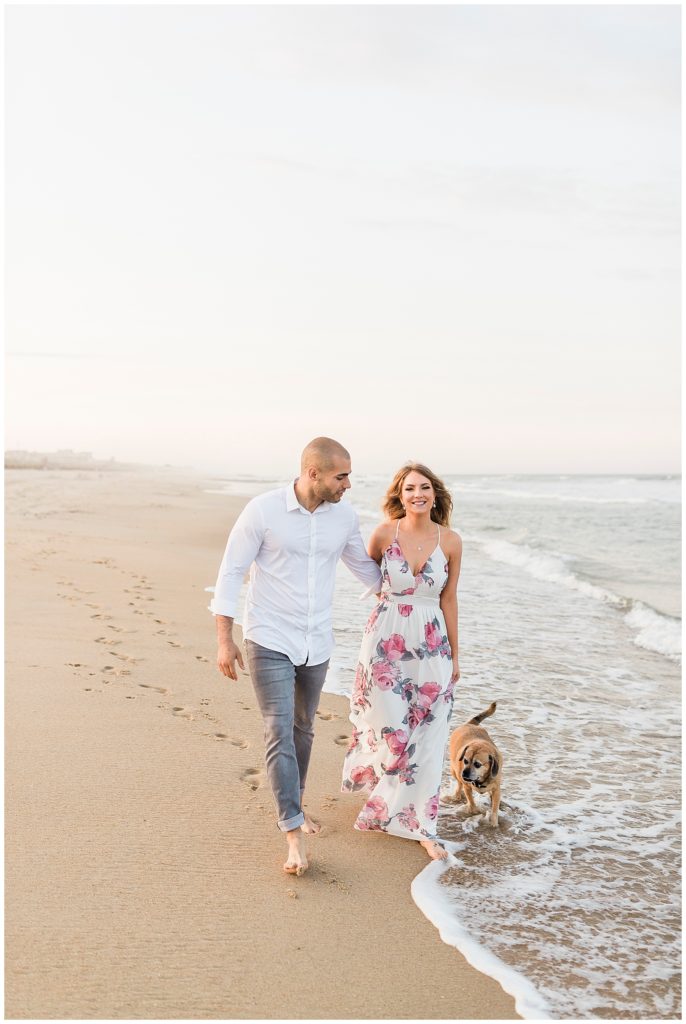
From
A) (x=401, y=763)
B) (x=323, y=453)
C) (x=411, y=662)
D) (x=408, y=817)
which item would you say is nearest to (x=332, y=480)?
(x=323, y=453)

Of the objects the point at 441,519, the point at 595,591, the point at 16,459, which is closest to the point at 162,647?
the point at 441,519

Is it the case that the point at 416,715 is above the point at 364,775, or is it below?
above

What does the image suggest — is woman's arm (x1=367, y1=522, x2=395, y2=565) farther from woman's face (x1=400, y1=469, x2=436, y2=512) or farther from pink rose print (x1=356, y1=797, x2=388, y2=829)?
pink rose print (x1=356, y1=797, x2=388, y2=829)

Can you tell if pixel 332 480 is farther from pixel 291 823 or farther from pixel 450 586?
pixel 291 823

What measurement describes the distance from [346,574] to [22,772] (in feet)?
29.5

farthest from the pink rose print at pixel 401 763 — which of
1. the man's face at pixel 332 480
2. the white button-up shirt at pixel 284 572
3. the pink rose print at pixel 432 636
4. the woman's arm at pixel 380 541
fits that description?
the man's face at pixel 332 480

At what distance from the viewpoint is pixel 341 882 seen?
13.3 ft

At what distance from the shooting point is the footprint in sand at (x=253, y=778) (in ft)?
16.3

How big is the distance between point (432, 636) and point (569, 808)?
1.57m

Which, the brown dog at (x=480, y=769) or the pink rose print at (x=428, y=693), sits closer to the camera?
the pink rose print at (x=428, y=693)

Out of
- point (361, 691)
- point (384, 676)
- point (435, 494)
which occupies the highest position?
point (435, 494)

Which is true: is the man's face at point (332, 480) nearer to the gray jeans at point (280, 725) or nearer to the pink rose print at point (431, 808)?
the gray jeans at point (280, 725)

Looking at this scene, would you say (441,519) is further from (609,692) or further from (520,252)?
(520,252)

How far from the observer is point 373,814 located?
461 centimetres
